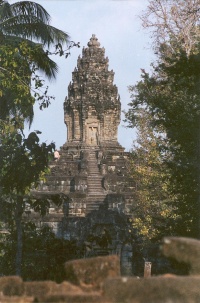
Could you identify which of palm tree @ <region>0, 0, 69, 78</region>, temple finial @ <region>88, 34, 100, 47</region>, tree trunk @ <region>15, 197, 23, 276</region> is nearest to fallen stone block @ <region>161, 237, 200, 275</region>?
tree trunk @ <region>15, 197, 23, 276</region>

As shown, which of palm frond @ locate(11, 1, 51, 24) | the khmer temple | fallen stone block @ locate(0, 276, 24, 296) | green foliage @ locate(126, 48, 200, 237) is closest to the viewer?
fallen stone block @ locate(0, 276, 24, 296)

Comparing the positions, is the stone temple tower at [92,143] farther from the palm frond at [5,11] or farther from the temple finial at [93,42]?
the palm frond at [5,11]

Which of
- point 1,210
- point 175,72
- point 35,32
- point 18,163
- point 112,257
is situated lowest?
point 112,257

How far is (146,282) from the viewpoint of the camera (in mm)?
1884

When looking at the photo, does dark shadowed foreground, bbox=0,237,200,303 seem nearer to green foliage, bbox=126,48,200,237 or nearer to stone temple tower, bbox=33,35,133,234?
green foliage, bbox=126,48,200,237

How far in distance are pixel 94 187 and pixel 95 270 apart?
3038 centimetres

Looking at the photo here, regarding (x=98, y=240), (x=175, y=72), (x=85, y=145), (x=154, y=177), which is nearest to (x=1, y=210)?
(x=98, y=240)

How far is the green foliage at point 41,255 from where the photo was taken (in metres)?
8.89

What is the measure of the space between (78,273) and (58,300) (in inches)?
14.6

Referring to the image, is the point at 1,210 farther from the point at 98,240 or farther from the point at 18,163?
the point at 98,240

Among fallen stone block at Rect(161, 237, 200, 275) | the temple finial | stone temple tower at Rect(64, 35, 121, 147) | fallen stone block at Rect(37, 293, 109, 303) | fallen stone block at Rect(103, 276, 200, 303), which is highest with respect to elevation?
the temple finial

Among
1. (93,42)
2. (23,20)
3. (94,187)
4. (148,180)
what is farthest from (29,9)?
(93,42)

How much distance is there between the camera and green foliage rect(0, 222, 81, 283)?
8.89 metres

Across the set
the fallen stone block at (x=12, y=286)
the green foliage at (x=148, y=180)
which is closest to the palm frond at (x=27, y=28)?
the green foliage at (x=148, y=180)
